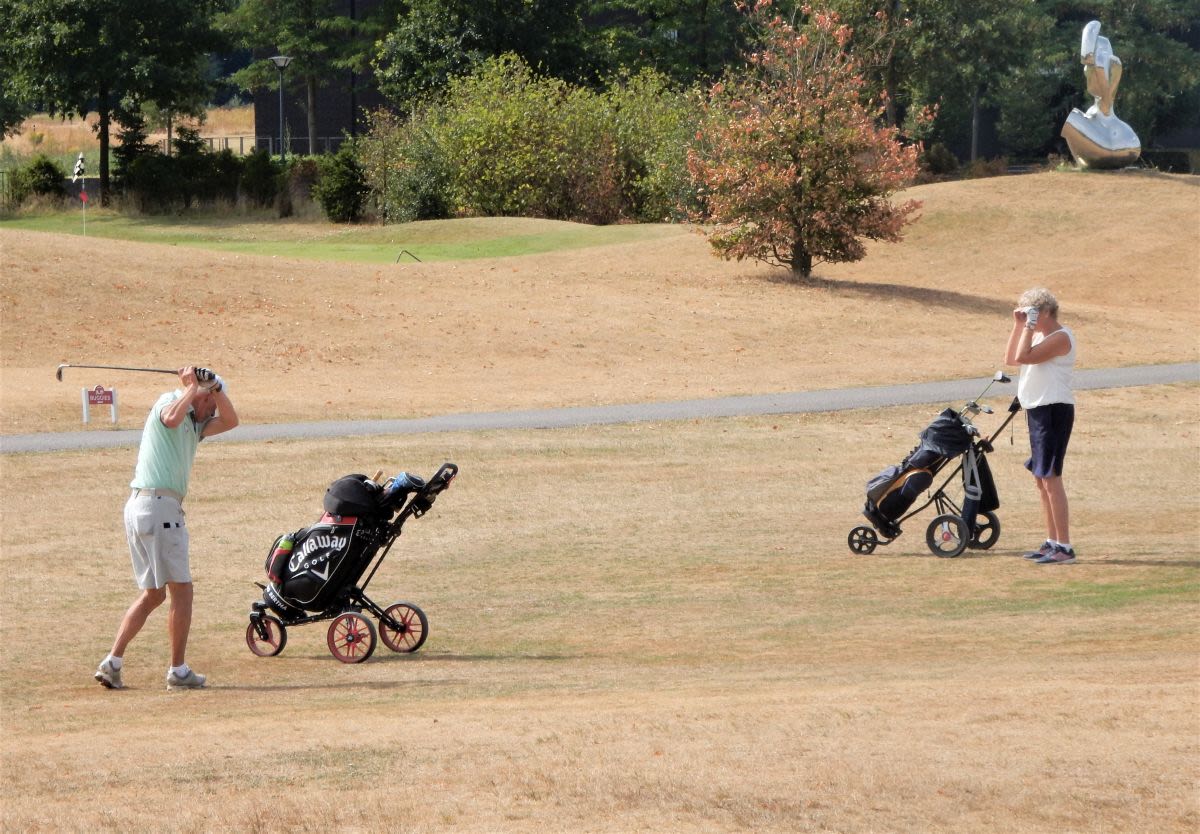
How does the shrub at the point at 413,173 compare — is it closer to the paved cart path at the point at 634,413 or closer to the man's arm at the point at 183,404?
the paved cart path at the point at 634,413

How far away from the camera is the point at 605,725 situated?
6.92 meters

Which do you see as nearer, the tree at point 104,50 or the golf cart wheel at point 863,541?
the golf cart wheel at point 863,541

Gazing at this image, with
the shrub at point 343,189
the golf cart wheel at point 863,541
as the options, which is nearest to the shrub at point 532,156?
the shrub at point 343,189

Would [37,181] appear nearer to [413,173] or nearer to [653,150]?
[413,173]

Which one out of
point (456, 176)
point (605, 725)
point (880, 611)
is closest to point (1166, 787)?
point (605, 725)

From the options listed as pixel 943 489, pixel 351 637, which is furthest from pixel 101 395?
pixel 943 489

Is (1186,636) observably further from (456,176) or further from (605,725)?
(456,176)

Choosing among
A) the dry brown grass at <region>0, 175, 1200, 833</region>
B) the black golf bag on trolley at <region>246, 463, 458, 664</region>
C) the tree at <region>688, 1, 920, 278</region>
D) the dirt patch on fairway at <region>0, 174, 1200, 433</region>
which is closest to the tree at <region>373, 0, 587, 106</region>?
the dirt patch on fairway at <region>0, 174, 1200, 433</region>

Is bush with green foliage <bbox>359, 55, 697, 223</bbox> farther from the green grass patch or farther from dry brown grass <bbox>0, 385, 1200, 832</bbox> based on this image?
dry brown grass <bbox>0, 385, 1200, 832</bbox>

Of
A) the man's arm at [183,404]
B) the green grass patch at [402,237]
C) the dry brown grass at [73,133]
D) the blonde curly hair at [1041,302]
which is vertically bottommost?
the man's arm at [183,404]

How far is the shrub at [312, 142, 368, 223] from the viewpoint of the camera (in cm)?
5209

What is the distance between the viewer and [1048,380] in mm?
11562

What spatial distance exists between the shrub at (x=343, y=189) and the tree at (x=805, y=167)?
72.5 ft

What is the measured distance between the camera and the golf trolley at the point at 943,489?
12109mm
